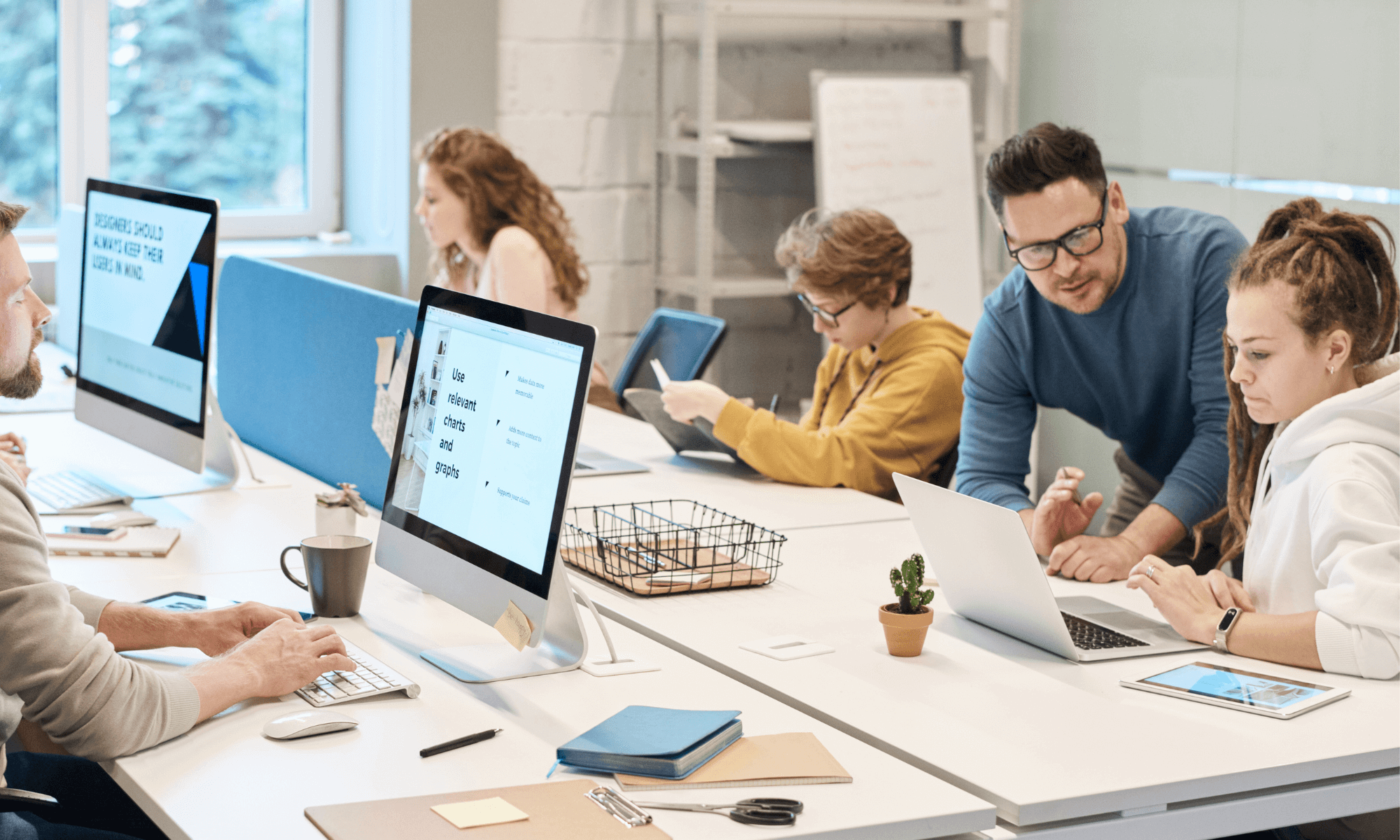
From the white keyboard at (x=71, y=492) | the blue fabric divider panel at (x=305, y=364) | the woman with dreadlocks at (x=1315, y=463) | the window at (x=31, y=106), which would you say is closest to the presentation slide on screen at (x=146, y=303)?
the white keyboard at (x=71, y=492)

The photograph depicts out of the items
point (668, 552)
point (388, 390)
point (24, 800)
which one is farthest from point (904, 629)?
point (388, 390)

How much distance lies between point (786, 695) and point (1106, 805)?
37cm

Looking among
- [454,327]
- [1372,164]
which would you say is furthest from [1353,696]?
[1372,164]

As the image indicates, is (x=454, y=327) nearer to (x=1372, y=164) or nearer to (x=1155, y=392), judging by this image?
(x=1155, y=392)

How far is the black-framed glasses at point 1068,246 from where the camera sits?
2.19m

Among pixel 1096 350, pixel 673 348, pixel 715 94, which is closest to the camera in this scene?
pixel 1096 350

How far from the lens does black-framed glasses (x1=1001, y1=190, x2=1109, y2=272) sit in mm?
2193

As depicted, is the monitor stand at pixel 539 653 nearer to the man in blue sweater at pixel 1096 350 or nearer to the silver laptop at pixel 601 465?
the man in blue sweater at pixel 1096 350

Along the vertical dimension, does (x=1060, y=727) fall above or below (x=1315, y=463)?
below

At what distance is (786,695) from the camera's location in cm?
155

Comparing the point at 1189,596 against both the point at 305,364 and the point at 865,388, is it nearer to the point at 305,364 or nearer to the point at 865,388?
→ the point at 865,388

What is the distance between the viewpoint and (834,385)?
9.43ft

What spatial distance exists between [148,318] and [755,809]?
1606 mm

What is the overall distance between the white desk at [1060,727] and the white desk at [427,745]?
4 centimetres
